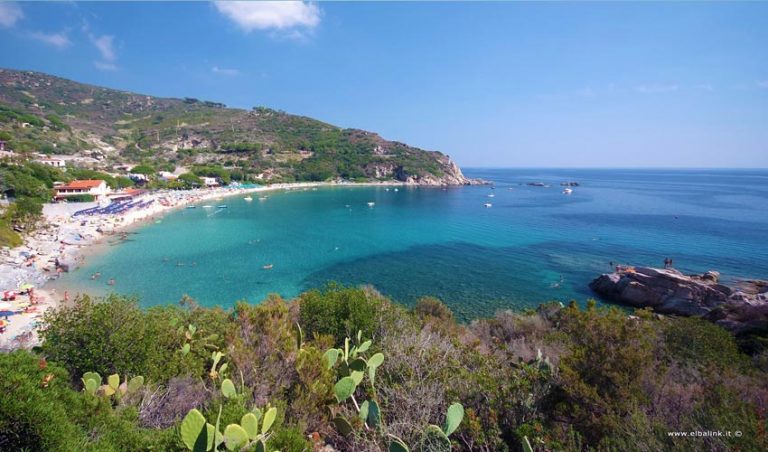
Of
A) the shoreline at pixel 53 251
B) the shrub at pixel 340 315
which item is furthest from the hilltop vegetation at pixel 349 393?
the shoreline at pixel 53 251

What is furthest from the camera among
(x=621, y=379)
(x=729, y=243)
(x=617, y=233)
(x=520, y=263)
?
(x=617, y=233)

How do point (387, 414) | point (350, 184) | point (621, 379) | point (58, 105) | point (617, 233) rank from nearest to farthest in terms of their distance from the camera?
point (621, 379) → point (387, 414) → point (617, 233) → point (350, 184) → point (58, 105)

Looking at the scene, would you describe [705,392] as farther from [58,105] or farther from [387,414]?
[58,105]

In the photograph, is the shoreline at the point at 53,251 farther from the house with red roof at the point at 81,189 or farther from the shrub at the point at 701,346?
the shrub at the point at 701,346

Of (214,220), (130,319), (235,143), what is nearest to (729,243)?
(130,319)

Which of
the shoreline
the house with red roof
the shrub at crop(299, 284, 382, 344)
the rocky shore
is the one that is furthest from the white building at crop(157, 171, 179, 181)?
the rocky shore

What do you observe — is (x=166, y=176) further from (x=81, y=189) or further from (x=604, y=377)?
(x=604, y=377)

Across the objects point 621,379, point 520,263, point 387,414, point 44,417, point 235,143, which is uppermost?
point 235,143

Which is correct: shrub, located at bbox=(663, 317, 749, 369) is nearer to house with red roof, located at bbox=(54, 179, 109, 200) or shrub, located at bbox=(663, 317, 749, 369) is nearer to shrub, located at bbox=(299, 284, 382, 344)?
shrub, located at bbox=(299, 284, 382, 344)
